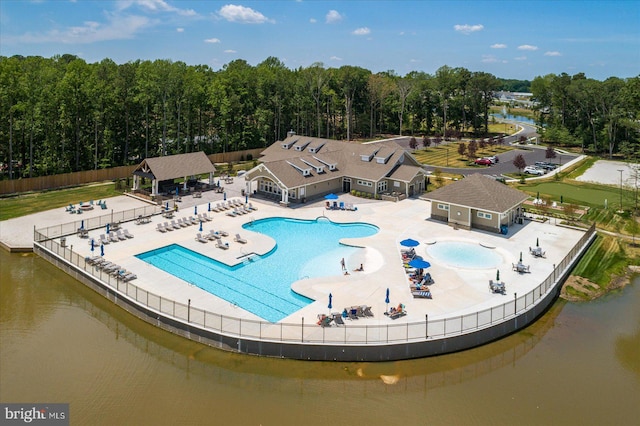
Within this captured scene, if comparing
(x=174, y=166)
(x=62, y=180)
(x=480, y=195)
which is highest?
(x=174, y=166)

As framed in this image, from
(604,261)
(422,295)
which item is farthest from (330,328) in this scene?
(604,261)

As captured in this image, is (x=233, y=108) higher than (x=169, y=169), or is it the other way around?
(x=233, y=108)

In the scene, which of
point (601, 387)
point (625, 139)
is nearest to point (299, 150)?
point (601, 387)

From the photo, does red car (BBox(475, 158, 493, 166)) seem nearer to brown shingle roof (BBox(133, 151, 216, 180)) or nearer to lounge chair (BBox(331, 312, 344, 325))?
brown shingle roof (BBox(133, 151, 216, 180))

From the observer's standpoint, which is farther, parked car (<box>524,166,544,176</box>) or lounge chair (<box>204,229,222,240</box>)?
parked car (<box>524,166,544,176</box>)

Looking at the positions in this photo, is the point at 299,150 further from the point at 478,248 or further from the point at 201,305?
the point at 201,305

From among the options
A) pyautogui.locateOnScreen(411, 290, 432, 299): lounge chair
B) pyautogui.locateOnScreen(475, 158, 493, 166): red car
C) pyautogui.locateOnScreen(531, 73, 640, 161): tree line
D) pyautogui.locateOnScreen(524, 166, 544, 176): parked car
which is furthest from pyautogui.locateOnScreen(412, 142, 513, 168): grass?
pyautogui.locateOnScreen(411, 290, 432, 299): lounge chair

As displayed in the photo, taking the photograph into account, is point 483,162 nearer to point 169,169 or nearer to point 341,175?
point 341,175
